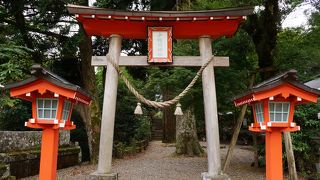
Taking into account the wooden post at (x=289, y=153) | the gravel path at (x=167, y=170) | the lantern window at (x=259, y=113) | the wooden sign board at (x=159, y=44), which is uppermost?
the wooden sign board at (x=159, y=44)

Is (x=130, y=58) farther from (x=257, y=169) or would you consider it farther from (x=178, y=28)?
(x=257, y=169)

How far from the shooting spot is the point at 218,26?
814 cm

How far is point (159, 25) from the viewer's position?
8125 millimetres

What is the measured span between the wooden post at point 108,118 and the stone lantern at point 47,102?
1.55 metres

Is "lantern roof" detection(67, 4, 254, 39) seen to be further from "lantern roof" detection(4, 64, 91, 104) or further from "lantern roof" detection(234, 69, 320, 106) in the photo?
"lantern roof" detection(234, 69, 320, 106)

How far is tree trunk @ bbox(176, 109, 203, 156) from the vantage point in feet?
51.8

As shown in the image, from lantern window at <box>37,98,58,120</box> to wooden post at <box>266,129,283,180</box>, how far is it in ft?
13.9

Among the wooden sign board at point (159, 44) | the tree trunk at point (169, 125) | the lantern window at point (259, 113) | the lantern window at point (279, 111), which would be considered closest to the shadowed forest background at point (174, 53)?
the wooden sign board at point (159, 44)

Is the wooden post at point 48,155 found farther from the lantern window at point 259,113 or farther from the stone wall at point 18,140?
the stone wall at point 18,140

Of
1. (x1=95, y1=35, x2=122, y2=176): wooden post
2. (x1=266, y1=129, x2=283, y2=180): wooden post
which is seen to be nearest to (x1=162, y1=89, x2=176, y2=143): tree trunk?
(x1=95, y1=35, x2=122, y2=176): wooden post

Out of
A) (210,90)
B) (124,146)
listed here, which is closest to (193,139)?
(124,146)

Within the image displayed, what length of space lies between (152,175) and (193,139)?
500cm

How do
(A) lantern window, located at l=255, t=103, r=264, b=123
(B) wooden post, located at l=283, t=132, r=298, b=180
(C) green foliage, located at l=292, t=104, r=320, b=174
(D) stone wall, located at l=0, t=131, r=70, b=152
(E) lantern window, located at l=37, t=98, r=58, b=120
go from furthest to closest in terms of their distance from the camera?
(C) green foliage, located at l=292, t=104, r=320, b=174, (D) stone wall, located at l=0, t=131, r=70, b=152, (B) wooden post, located at l=283, t=132, r=298, b=180, (A) lantern window, located at l=255, t=103, r=264, b=123, (E) lantern window, located at l=37, t=98, r=58, b=120

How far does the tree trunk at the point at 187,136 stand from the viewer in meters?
15.8
